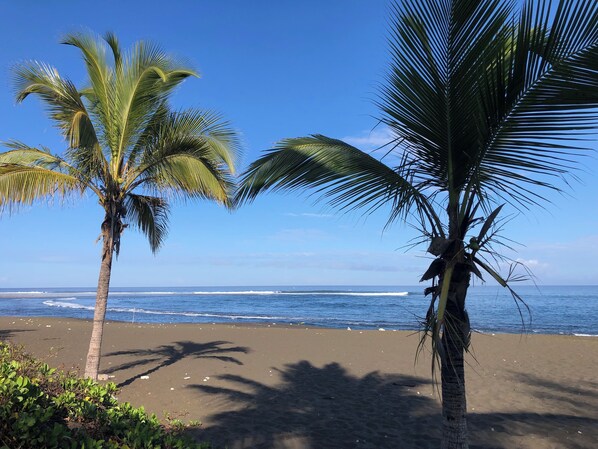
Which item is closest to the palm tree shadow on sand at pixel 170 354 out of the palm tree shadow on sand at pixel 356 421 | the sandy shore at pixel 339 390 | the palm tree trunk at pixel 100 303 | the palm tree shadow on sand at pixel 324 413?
the sandy shore at pixel 339 390

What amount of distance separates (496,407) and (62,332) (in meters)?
15.7

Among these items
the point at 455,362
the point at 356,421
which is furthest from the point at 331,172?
the point at 356,421

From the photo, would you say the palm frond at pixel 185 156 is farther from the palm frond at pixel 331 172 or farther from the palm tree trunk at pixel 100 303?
the palm frond at pixel 331 172

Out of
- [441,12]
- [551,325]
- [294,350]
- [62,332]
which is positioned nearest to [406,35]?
[441,12]

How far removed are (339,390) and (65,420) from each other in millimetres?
6270

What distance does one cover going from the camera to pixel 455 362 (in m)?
3.08

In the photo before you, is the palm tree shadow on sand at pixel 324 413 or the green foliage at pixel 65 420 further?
the palm tree shadow on sand at pixel 324 413

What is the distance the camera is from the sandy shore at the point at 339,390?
5.86m

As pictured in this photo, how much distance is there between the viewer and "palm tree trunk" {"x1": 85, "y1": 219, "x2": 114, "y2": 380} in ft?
24.7

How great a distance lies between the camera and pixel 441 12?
2.75 meters

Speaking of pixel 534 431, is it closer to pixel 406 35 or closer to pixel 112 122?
pixel 406 35

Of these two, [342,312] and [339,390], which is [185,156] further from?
[342,312]

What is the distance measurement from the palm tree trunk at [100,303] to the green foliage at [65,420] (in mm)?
4180

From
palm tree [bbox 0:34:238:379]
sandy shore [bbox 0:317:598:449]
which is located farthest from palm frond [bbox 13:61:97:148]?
sandy shore [bbox 0:317:598:449]
